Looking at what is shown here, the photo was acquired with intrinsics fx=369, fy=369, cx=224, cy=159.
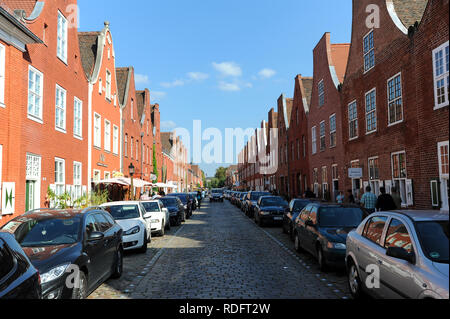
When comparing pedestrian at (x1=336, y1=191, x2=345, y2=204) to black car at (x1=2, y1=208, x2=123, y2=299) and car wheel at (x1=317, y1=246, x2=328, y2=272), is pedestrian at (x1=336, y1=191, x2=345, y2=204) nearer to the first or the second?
car wheel at (x1=317, y1=246, x2=328, y2=272)

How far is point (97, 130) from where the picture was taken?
75.9 ft

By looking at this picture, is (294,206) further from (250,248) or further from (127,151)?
(127,151)

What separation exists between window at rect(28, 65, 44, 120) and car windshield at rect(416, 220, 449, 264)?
13588 mm

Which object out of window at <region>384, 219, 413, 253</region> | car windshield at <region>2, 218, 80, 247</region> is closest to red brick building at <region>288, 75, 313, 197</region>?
window at <region>384, 219, 413, 253</region>

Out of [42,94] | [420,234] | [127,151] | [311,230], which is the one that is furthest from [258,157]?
[420,234]

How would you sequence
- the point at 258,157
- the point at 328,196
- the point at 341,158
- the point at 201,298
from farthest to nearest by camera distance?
1. the point at 258,157
2. the point at 328,196
3. the point at 341,158
4. the point at 201,298

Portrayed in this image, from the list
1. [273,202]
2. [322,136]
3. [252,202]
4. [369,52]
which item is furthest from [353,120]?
[252,202]

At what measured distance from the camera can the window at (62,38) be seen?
56.2 feet

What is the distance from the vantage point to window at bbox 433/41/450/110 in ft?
38.6

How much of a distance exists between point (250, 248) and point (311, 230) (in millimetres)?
2980

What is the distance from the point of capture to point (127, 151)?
99.4 feet

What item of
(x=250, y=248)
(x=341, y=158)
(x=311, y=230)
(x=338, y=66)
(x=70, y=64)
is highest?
(x=338, y=66)

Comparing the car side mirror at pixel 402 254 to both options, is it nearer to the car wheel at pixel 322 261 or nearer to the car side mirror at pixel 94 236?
the car wheel at pixel 322 261

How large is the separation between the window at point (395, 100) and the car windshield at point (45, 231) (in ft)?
44.7
